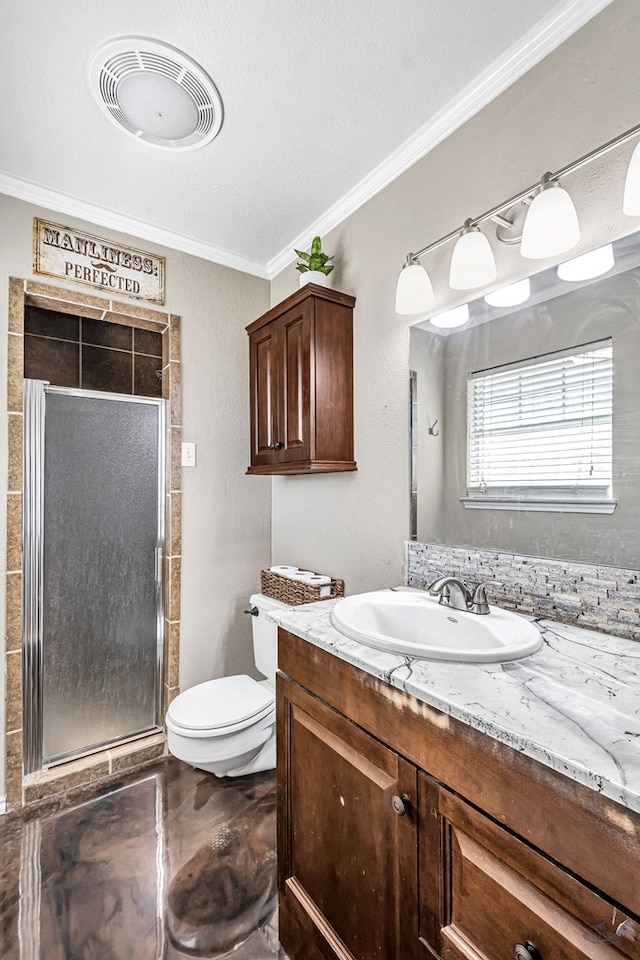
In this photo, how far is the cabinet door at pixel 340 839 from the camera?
2.94 feet

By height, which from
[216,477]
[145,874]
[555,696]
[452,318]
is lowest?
[145,874]

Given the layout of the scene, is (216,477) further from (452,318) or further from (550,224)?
(550,224)

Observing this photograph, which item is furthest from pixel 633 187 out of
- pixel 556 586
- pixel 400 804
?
pixel 400 804

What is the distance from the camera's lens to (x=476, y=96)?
147 cm

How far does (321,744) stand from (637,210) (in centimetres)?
139

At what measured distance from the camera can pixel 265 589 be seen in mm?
2396

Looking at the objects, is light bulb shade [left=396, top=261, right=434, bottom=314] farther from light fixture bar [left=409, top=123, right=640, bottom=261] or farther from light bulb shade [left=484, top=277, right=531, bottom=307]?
light bulb shade [left=484, top=277, right=531, bottom=307]

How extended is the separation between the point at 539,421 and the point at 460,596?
0.55 m

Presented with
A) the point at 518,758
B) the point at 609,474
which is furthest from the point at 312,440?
the point at 518,758

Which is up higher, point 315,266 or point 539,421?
point 315,266

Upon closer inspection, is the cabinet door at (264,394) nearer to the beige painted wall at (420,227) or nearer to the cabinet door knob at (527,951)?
the beige painted wall at (420,227)

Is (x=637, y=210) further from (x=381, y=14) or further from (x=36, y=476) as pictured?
(x=36, y=476)

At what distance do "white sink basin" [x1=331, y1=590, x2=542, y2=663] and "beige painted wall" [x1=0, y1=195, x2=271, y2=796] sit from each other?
4.01 feet

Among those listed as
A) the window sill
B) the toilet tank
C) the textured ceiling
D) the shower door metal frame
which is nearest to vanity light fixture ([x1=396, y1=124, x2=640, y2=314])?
the textured ceiling
